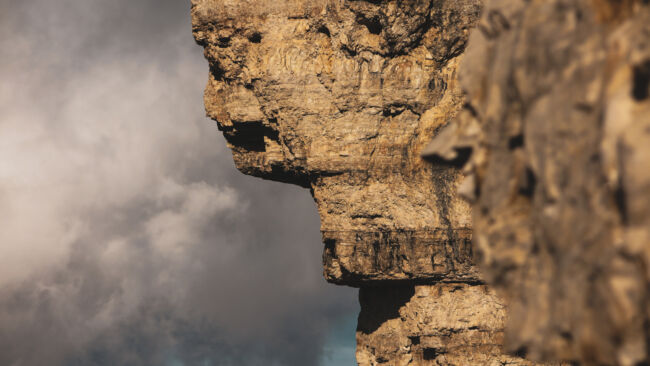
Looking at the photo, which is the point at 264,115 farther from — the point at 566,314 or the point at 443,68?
the point at 566,314

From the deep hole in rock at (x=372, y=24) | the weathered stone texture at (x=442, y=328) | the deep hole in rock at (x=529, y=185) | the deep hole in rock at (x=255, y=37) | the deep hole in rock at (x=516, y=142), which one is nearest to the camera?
the deep hole in rock at (x=529, y=185)

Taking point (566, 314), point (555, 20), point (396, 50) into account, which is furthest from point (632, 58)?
point (396, 50)

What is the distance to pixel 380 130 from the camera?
1342 centimetres

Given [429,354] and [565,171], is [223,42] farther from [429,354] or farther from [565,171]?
[565,171]

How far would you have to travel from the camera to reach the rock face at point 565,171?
349 centimetres

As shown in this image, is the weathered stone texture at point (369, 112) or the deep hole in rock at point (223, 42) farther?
the deep hole in rock at point (223, 42)

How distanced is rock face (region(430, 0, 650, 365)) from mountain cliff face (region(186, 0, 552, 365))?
8.19 m

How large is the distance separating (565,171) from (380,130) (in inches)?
375

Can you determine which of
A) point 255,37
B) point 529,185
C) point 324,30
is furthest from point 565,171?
point 255,37

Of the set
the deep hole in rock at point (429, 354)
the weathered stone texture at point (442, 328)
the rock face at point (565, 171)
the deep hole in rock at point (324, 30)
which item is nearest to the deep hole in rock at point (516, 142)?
the rock face at point (565, 171)

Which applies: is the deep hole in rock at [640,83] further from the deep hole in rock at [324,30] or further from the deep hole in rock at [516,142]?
the deep hole in rock at [324,30]

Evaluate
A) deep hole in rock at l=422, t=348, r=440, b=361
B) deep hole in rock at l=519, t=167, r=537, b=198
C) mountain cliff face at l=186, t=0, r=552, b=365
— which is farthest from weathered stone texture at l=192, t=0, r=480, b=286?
deep hole in rock at l=519, t=167, r=537, b=198

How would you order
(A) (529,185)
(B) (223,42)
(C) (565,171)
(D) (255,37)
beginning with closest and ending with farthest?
(C) (565,171) < (A) (529,185) < (D) (255,37) < (B) (223,42)

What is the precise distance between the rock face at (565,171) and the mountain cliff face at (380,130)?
819 centimetres
